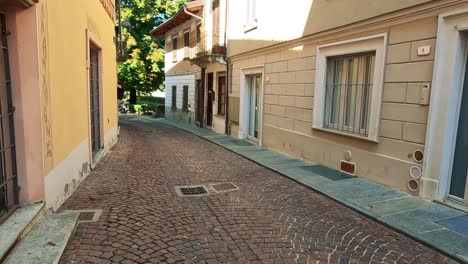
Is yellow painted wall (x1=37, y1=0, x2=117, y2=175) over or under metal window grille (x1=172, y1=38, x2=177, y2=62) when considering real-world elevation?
under

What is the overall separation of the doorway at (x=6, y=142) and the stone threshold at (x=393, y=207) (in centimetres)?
428

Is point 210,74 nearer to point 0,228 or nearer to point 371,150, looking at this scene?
point 371,150

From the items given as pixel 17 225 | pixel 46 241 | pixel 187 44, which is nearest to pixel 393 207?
pixel 46 241

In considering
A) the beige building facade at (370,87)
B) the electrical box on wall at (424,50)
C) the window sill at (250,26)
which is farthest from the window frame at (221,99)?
the electrical box on wall at (424,50)

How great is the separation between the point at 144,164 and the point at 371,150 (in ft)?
15.7

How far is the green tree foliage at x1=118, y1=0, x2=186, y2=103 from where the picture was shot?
85.3 feet

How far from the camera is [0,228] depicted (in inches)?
128

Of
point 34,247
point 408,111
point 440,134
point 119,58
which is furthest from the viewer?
point 119,58

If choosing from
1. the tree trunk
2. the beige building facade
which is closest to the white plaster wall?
the beige building facade

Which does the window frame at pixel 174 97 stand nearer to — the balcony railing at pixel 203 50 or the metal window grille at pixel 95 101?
the balcony railing at pixel 203 50

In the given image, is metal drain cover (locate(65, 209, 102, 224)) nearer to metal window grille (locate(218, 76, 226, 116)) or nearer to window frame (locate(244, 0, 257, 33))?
window frame (locate(244, 0, 257, 33))

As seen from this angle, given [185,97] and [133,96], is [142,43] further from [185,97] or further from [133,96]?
[185,97]

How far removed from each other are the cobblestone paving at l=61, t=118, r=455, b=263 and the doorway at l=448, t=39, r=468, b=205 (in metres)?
1.45

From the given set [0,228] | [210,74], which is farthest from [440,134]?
[210,74]
